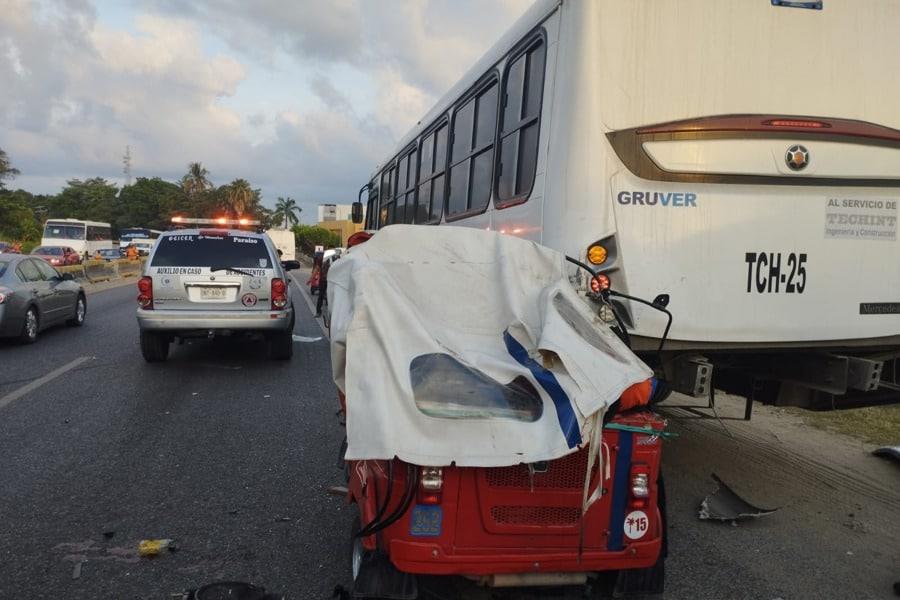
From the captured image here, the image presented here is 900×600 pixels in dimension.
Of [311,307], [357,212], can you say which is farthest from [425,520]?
[311,307]

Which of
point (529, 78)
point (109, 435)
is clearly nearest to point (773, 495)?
point (529, 78)

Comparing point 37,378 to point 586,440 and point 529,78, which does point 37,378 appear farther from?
point 586,440

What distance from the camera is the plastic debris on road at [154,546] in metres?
3.94

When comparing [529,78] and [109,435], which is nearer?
[529,78]

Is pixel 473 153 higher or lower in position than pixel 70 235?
higher

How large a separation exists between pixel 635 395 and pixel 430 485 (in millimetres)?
947

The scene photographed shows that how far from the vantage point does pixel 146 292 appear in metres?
9.15

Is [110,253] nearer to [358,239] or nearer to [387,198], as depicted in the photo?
[387,198]

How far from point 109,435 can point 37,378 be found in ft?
9.94

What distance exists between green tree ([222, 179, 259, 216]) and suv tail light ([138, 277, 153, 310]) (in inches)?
3026

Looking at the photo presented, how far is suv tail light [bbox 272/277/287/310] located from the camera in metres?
9.54

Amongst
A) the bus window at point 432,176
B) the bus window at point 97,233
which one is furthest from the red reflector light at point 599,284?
the bus window at point 97,233

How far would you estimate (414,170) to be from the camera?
8984 mm

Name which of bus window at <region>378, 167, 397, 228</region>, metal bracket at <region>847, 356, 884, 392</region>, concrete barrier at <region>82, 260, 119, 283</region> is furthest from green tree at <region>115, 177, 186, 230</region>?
metal bracket at <region>847, 356, 884, 392</region>
